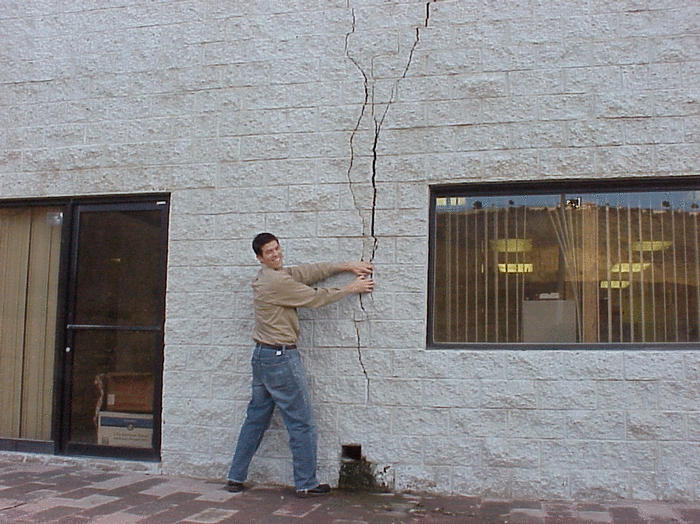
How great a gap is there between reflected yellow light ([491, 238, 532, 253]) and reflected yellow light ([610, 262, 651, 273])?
66 centimetres

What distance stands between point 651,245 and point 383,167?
2163 mm

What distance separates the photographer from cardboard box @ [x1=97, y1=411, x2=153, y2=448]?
20.9 feet

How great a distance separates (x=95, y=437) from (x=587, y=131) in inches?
194

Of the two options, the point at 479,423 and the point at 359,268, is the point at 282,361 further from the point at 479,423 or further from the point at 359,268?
the point at 479,423

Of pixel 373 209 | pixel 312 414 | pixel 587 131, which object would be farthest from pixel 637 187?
pixel 312 414

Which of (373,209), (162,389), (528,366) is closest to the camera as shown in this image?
(528,366)

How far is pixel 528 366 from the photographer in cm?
548

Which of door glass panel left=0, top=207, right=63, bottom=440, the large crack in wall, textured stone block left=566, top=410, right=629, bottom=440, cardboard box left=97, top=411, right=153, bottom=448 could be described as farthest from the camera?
door glass panel left=0, top=207, right=63, bottom=440

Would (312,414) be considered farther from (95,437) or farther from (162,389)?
(95,437)

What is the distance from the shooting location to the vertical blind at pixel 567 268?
219 inches

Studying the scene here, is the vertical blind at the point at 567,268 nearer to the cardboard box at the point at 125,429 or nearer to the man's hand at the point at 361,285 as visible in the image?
the man's hand at the point at 361,285

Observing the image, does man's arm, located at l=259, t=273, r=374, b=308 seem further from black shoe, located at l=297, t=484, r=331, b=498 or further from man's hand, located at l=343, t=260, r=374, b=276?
black shoe, located at l=297, t=484, r=331, b=498

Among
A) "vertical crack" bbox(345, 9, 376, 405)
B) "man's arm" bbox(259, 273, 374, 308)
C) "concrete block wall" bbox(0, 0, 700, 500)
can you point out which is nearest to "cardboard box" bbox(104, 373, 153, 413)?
"concrete block wall" bbox(0, 0, 700, 500)

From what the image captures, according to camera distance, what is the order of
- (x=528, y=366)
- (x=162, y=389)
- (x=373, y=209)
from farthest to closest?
(x=162, y=389) → (x=373, y=209) → (x=528, y=366)
